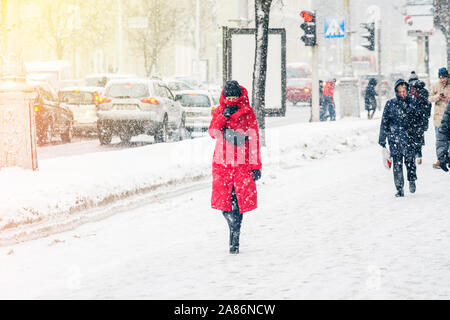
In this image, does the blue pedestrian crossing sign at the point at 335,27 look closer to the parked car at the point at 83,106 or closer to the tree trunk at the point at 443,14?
the parked car at the point at 83,106

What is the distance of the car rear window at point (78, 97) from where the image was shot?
2588 centimetres

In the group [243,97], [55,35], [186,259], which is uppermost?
[55,35]

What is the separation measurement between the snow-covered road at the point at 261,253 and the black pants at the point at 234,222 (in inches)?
4.7

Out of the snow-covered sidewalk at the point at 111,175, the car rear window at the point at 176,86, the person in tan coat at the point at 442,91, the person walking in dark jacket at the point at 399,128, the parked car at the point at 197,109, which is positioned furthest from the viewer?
the car rear window at the point at 176,86

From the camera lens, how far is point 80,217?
11.0 m

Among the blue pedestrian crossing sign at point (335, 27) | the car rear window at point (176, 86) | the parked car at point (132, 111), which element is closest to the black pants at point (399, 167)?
the parked car at point (132, 111)

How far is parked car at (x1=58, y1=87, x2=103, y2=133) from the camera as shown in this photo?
25.8 metres

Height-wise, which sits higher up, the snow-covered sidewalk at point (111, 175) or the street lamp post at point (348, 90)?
the street lamp post at point (348, 90)

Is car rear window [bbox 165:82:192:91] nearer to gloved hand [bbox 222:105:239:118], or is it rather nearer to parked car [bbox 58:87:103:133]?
parked car [bbox 58:87:103:133]

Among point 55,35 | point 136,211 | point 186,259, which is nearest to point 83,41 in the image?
point 55,35

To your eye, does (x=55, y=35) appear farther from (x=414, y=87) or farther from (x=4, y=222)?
(x=4, y=222)

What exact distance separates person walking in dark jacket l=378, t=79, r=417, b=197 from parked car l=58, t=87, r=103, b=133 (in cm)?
1457

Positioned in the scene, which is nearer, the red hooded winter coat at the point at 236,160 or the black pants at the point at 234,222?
the red hooded winter coat at the point at 236,160

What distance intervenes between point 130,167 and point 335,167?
15.2 feet
